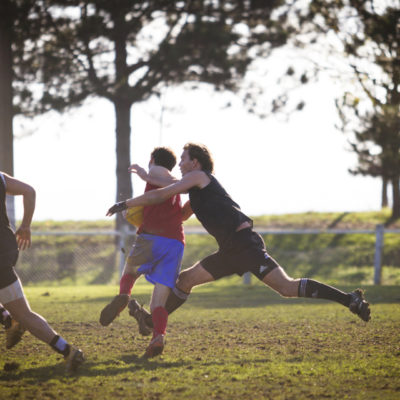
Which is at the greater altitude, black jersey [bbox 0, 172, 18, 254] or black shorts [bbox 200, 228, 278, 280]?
black jersey [bbox 0, 172, 18, 254]

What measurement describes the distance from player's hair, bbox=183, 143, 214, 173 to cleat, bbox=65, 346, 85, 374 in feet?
6.61

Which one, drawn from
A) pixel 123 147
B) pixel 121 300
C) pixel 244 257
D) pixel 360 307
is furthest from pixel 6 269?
pixel 123 147

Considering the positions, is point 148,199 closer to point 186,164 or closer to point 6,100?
point 186,164

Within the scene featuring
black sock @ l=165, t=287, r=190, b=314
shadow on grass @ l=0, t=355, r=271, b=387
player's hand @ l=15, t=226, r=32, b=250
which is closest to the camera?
shadow on grass @ l=0, t=355, r=271, b=387

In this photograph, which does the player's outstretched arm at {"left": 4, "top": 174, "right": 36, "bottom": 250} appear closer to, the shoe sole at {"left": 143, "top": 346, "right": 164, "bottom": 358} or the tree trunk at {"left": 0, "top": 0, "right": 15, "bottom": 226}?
the shoe sole at {"left": 143, "top": 346, "right": 164, "bottom": 358}

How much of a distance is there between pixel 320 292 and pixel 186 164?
5.40ft

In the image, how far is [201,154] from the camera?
612 centimetres

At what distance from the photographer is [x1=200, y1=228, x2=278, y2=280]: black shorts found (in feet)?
19.4

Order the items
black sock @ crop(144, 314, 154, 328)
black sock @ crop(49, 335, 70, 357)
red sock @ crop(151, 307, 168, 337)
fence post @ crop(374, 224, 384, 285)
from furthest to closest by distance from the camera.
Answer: fence post @ crop(374, 224, 384, 285) < black sock @ crop(144, 314, 154, 328) < red sock @ crop(151, 307, 168, 337) < black sock @ crop(49, 335, 70, 357)

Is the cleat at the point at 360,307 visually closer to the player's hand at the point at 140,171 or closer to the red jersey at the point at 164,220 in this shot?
the red jersey at the point at 164,220

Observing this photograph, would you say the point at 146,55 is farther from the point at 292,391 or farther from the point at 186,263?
the point at 292,391

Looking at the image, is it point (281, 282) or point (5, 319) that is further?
point (5, 319)

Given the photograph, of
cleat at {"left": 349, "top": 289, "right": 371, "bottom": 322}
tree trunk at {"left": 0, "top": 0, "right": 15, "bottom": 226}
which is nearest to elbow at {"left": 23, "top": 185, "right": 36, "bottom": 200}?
cleat at {"left": 349, "top": 289, "right": 371, "bottom": 322}

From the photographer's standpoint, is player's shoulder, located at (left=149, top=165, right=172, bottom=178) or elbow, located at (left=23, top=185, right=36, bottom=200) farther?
player's shoulder, located at (left=149, top=165, right=172, bottom=178)
